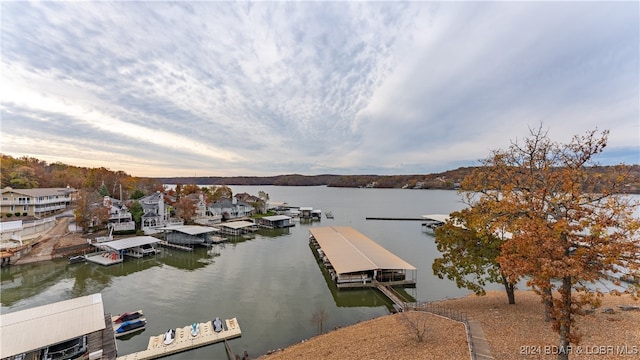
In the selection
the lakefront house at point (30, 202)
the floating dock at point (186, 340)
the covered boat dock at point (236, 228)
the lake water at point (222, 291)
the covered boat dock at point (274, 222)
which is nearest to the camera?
the floating dock at point (186, 340)

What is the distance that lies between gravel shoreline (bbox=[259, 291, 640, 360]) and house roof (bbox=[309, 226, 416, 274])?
7.36 metres

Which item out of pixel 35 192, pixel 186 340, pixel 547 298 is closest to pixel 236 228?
pixel 186 340

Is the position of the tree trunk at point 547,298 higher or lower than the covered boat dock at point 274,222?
higher

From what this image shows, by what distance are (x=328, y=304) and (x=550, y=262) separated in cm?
1537

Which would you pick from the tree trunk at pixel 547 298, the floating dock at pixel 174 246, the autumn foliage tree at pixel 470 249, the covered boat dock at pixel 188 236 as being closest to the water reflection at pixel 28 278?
the floating dock at pixel 174 246

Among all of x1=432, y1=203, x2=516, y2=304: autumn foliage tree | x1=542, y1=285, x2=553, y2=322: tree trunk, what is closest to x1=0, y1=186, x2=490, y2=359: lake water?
x1=432, y1=203, x2=516, y2=304: autumn foliage tree

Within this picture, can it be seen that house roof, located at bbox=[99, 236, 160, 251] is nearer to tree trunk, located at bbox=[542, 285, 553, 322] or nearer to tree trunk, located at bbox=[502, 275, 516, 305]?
tree trunk, located at bbox=[502, 275, 516, 305]

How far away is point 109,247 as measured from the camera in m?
30.4

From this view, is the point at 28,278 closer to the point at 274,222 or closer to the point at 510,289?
the point at 274,222

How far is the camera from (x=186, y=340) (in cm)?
1480

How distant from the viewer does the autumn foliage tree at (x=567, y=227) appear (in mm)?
6914

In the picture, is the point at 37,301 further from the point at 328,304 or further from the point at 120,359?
the point at 328,304

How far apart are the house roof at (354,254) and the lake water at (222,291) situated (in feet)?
6.22

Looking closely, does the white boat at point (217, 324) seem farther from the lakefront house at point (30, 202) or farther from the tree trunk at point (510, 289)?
the lakefront house at point (30, 202)
